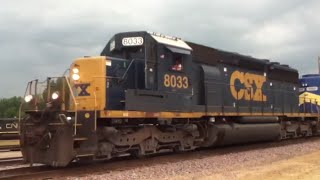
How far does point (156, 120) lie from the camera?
1478 cm

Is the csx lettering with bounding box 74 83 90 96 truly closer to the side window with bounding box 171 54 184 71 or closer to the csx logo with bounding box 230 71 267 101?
the side window with bounding box 171 54 184 71

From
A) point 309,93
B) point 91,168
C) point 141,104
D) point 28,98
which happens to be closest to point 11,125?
point 28,98

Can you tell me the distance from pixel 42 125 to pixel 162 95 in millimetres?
4141

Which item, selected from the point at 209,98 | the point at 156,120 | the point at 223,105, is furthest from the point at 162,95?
the point at 223,105

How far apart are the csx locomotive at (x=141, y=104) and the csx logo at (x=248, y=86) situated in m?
0.05

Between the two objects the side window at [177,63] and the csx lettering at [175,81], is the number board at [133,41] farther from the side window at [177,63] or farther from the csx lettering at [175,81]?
the side window at [177,63]

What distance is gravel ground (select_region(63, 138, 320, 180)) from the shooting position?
37.0 feet

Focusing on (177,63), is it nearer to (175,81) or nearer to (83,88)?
(175,81)

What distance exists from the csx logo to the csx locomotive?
5 cm

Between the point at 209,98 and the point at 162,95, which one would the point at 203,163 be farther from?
the point at 209,98

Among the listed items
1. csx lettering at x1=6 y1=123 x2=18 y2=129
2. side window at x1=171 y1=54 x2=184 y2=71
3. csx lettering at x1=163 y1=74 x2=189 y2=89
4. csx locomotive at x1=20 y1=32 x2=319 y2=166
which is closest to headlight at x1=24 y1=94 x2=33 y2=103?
csx locomotive at x1=20 y1=32 x2=319 y2=166

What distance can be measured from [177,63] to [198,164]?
3791 mm

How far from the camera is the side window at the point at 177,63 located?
15615 millimetres

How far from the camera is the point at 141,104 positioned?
548 inches
